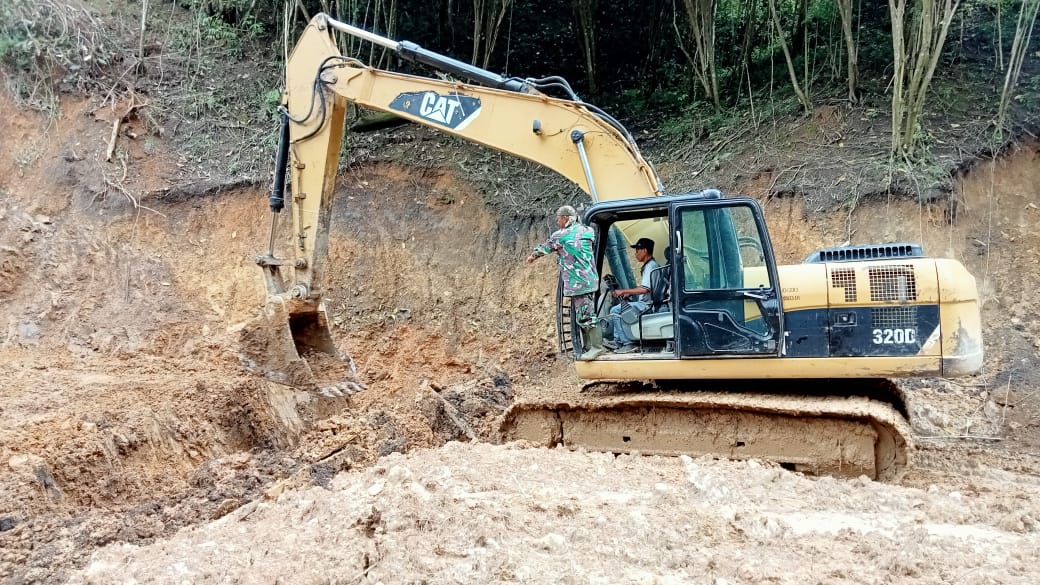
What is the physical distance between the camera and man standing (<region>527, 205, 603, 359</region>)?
596 cm

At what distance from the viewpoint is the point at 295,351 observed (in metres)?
6.79

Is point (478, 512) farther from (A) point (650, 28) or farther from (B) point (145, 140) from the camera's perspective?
(A) point (650, 28)

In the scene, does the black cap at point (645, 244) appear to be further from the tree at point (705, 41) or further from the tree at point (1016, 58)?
the tree at point (705, 41)

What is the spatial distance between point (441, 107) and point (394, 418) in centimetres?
274

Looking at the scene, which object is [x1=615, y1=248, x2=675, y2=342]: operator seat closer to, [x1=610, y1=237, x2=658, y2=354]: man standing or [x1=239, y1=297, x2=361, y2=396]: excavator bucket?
[x1=610, y1=237, x2=658, y2=354]: man standing

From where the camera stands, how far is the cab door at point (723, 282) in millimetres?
5559

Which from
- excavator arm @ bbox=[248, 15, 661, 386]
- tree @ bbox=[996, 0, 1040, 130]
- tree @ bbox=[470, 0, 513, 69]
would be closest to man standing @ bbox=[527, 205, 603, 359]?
excavator arm @ bbox=[248, 15, 661, 386]

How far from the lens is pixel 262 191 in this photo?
10914mm

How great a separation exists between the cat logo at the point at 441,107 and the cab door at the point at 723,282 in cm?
213

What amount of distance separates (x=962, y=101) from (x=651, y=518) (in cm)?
835

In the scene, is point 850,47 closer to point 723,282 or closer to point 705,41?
point 705,41

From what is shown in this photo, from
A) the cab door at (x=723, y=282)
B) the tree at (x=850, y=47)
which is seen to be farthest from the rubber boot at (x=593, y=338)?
Answer: the tree at (x=850, y=47)

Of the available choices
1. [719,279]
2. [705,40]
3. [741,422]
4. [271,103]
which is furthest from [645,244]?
[271,103]

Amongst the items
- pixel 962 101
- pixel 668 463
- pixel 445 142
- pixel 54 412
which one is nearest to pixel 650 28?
pixel 445 142
